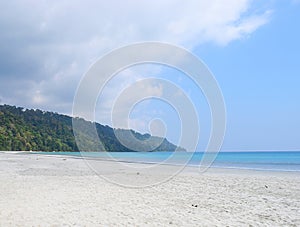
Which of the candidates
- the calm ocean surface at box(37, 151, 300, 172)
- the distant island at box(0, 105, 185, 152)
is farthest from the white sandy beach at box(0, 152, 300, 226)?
the distant island at box(0, 105, 185, 152)

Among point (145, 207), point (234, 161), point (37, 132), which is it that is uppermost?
point (37, 132)

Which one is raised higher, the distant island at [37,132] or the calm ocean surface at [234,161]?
the distant island at [37,132]

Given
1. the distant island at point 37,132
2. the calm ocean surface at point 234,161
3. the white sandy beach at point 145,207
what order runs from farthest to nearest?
the distant island at point 37,132
the calm ocean surface at point 234,161
the white sandy beach at point 145,207

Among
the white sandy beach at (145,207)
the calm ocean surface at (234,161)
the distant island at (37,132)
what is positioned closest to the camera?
the white sandy beach at (145,207)

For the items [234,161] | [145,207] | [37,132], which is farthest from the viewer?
[37,132]

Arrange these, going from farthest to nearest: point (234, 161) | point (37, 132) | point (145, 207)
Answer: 1. point (37, 132)
2. point (234, 161)
3. point (145, 207)

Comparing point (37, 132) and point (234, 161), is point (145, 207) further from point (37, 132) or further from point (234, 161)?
point (37, 132)

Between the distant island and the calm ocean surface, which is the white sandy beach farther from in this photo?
the distant island

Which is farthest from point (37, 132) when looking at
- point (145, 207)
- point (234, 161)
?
point (145, 207)

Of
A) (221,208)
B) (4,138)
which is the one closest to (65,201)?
(221,208)

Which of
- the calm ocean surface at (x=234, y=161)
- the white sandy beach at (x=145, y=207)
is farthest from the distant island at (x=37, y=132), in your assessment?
the white sandy beach at (x=145, y=207)

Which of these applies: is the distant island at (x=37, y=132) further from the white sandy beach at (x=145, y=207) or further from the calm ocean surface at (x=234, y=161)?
the white sandy beach at (x=145, y=207)

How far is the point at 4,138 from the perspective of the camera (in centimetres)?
8656

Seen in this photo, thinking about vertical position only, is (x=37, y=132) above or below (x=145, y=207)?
above
